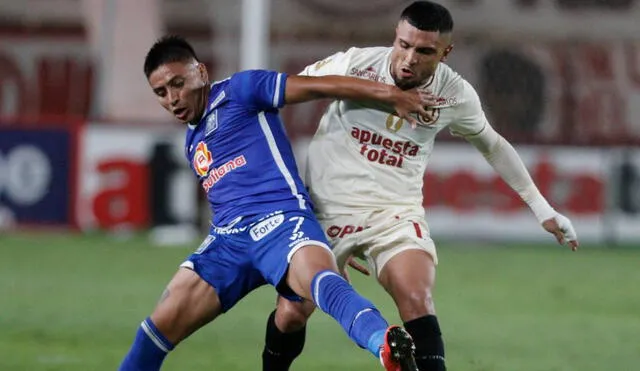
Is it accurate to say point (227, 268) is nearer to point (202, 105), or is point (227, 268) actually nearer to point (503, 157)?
point (202, 105)

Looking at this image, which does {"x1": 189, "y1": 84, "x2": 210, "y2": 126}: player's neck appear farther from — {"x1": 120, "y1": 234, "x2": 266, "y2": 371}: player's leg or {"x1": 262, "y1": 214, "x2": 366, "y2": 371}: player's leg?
{"x1": 262, "y1": 214, "x2": 366, "y2": 371}: player's leg

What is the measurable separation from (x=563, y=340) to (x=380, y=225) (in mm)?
3167

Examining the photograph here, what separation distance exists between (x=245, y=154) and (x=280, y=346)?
1025 mm

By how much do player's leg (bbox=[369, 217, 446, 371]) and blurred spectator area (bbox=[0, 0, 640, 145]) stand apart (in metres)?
9.83

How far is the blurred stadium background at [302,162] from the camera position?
9.62m

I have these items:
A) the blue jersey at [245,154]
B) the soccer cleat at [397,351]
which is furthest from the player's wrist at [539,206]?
the soccer cleat at [397,351]

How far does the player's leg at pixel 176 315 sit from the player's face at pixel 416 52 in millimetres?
1289

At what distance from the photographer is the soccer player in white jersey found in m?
6.64

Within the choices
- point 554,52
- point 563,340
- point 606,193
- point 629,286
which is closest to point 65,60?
point 554,52

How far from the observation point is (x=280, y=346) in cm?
717

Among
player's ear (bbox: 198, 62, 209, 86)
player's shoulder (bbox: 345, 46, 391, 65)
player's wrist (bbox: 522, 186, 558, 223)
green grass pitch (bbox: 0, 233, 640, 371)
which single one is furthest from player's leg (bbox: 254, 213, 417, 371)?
green grass pitch (bbox: 0, 233, 640, 371)

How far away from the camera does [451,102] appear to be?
6.91 metres

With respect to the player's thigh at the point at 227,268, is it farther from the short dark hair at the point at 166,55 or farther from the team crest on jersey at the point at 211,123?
the short dark hair at the point at 166,55

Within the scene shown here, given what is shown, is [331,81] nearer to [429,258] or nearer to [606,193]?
[429,258]
